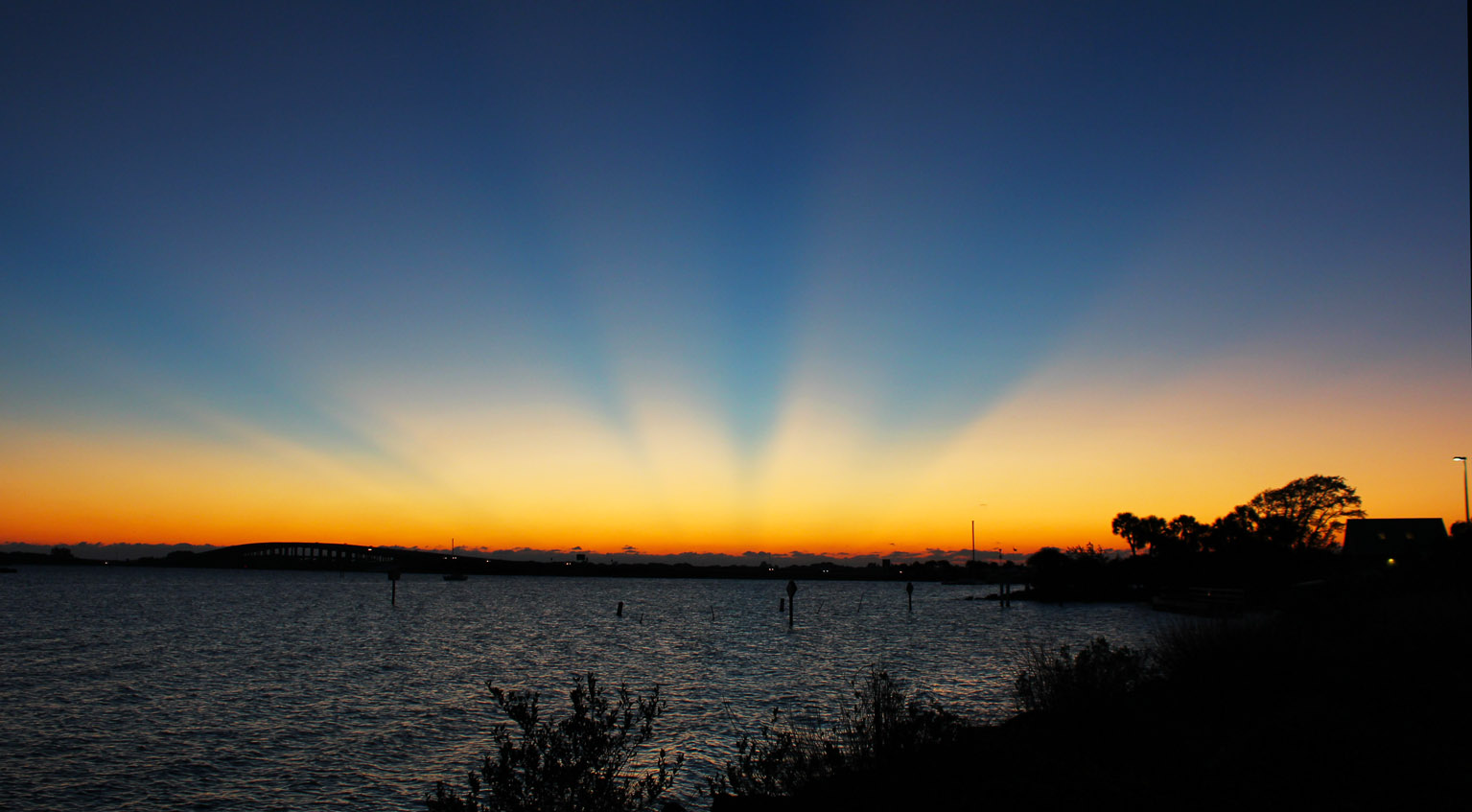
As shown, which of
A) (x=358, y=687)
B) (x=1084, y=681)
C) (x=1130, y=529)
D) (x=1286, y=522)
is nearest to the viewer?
(x=1084, y=681)

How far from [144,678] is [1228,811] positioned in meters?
47.4

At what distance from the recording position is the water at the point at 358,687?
22375mm

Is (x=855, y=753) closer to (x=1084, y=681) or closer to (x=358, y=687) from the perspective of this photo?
(x=1084, y=681)

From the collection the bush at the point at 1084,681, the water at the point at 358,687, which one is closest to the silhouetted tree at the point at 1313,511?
the water at the point at 358,687

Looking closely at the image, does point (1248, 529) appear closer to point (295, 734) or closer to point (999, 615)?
point (999, 615)

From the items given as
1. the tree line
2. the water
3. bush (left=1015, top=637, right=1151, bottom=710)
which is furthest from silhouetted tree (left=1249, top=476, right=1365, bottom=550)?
bush (left=1015, top=637, right=1151, bottom=710)

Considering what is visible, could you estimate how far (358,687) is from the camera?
38469 millimetres

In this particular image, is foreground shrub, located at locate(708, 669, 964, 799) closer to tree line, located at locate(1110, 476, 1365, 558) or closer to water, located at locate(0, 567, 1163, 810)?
water, located at locate(0, 567, 1163, 810)

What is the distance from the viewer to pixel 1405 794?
12016 millimetres

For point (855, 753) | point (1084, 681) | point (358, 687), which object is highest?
point (1084, 681)

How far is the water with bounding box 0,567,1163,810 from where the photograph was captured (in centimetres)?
2238

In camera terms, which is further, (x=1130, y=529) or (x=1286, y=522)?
(x=1130, y=529)

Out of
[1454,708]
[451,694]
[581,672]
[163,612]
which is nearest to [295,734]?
[451,694]

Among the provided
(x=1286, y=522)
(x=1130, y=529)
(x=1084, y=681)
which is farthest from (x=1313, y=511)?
(x=1084, y=681)
